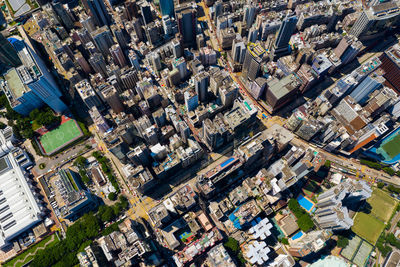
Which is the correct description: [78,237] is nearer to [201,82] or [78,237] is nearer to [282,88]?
[201,82]

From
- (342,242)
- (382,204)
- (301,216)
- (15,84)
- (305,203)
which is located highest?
(15,84)

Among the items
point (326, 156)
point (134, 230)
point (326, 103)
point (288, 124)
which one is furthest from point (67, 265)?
point (326, 103)

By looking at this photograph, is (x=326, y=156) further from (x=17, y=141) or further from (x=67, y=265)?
(x=17, y=141)

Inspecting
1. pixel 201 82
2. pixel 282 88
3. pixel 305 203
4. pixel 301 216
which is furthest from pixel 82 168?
pixel 305 203

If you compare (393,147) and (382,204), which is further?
(393,147)

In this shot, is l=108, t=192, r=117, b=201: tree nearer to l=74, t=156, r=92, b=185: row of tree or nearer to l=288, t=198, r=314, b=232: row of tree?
l=74, t=156, r=92, b=185: row of tree

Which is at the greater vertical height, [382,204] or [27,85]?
[27,85]
